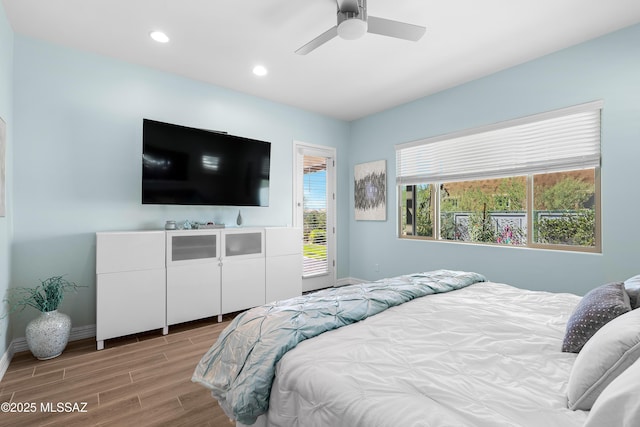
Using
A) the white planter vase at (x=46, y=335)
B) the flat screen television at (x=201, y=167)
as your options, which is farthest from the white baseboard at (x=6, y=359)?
the flat screen television at (x=201, y=167)

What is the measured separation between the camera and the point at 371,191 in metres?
4.71

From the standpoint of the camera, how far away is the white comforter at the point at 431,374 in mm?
883

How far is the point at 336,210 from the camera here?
194 inches

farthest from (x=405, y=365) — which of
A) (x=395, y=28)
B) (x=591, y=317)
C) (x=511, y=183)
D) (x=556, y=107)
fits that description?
(x=556, y=107)

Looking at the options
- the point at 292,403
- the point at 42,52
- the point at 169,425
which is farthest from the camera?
the point at 42,52

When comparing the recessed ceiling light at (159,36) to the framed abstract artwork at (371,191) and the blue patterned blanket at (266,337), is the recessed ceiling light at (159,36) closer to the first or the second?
the blue patterned blanket at (266,337)

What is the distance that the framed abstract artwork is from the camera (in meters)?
4.55

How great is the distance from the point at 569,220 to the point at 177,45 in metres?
3.98

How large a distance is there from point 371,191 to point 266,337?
3586mm

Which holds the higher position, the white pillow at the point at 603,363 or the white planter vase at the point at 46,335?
the white pillow at the point at 603,363

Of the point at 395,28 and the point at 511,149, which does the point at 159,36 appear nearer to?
the point at 395,28

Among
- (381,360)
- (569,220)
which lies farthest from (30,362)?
(569,220)

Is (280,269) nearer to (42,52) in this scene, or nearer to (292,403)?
(292,403)

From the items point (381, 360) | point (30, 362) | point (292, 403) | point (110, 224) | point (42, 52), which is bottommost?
point (30, 362)
